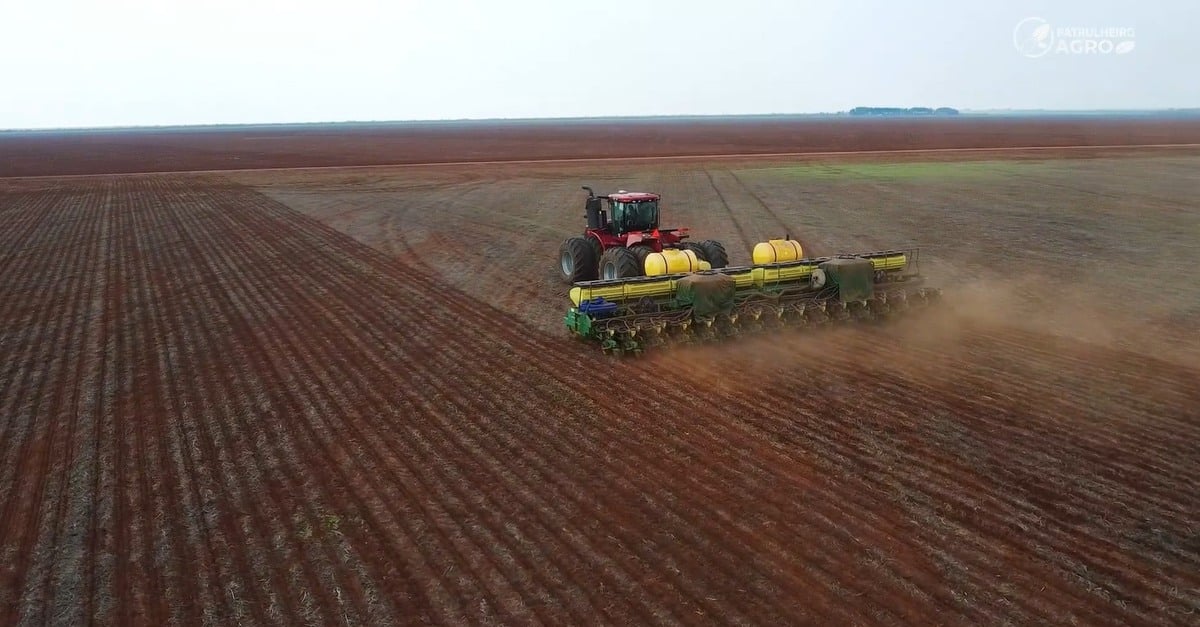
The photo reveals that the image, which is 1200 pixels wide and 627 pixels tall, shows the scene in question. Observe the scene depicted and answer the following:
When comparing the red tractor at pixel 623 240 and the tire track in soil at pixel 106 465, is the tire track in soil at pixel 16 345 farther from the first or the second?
the red tractor at pixel 623 240

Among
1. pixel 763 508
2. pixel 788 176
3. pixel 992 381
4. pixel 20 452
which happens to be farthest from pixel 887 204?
pixel 20 452

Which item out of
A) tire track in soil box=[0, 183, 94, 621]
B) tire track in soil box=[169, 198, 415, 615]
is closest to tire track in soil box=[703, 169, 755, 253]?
tire track in soil box=[169, 198, 415, 615]

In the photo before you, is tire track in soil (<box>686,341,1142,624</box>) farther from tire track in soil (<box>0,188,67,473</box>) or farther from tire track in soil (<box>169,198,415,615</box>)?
tire track in soil (<box>0,188,67,473</box>)

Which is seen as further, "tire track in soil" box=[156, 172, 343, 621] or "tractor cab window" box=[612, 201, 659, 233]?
"tractor cab window" box=[612, 201, 659, 233]

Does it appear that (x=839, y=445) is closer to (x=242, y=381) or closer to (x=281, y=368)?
(x=281, y=368)

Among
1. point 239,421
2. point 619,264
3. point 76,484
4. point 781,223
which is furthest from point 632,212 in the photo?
point 781,223

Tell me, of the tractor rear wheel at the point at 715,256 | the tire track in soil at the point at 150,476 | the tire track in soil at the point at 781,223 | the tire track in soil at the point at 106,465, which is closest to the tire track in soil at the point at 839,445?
the tractor rear wheel at the point at 715,256

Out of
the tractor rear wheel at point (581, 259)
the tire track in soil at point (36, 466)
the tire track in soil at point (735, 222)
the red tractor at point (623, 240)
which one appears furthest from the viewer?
the tire track in soil at point (735, 222)

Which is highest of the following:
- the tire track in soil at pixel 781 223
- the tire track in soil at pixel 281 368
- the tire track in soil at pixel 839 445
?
the tire track in soil at pixel 781 223
